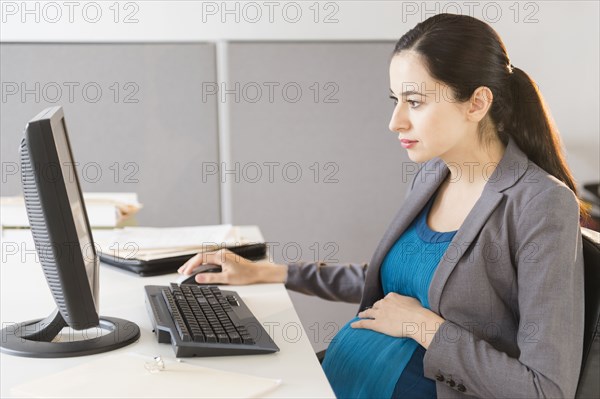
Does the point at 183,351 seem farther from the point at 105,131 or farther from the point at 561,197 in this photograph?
the point at 105,131

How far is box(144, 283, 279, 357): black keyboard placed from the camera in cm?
116

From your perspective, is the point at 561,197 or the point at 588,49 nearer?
the point at 561,197

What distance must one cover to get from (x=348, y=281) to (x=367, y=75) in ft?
5.02

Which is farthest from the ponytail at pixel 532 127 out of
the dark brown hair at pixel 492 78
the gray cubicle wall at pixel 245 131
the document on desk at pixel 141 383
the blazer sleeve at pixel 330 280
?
the gray cubicle wall at pixel 245 131

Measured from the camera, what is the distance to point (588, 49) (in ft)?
10.5

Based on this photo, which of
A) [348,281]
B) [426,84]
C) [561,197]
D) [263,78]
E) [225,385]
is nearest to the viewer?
[225,385]

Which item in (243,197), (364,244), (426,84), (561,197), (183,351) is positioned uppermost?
(426,84)

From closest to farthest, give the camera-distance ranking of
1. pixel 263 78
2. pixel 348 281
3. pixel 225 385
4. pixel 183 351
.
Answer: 1. pixel 225 385
2. pixel 183 351
3. pixel 348 281
4. pixel 263 78

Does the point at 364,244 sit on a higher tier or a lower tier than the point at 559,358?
lower

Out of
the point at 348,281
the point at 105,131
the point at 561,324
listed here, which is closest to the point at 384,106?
the point at 105,131

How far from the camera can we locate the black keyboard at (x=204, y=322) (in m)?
1.16

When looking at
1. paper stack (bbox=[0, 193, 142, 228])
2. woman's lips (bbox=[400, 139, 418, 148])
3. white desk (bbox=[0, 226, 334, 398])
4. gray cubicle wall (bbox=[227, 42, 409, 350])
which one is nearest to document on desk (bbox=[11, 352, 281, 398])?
white desk (bbox=[0, 226, 334, 398])

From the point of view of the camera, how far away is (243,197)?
3186mm

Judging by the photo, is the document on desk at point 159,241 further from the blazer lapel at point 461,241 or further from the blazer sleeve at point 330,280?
the blazer lapel at point 461,241
